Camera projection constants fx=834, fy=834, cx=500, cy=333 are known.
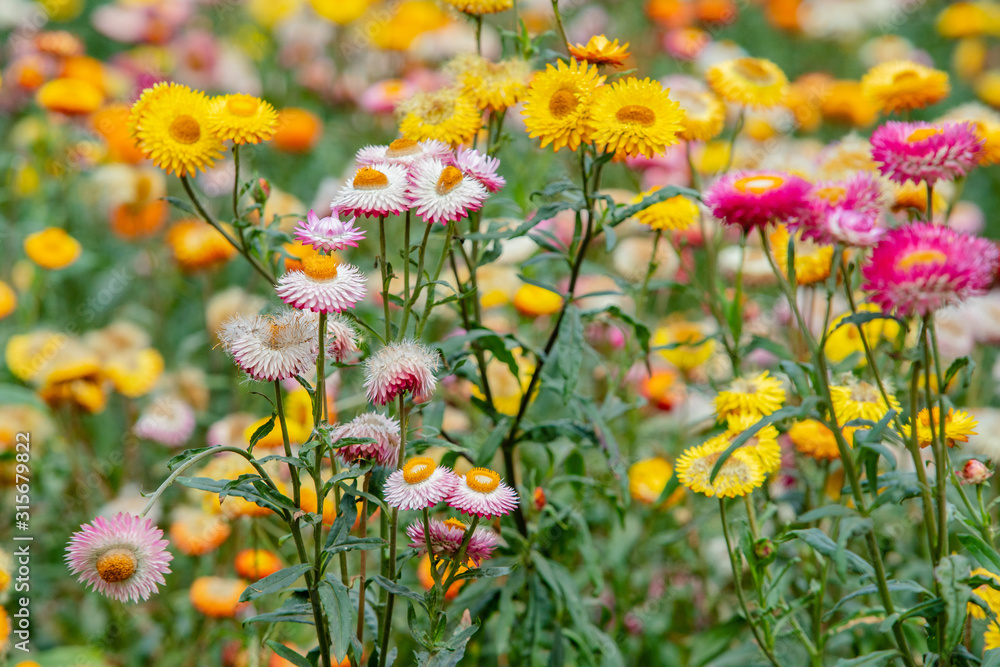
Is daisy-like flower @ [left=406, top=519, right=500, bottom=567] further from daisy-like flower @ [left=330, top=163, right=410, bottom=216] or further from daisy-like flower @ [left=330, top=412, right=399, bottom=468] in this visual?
daisy-like flower @ [left=330, top=163, right=410, bottom=216]

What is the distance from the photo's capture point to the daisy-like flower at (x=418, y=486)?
1.25 metres

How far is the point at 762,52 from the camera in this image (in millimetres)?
5551

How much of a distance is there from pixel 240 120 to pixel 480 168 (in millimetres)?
459

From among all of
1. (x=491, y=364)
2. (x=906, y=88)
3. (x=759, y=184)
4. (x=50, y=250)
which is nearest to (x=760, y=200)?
(x=759, y=184)

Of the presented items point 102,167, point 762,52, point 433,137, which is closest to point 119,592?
point 433,137

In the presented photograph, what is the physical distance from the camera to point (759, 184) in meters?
1.48

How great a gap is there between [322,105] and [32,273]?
1857 millimetres

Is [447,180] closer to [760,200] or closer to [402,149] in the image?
[402,149]

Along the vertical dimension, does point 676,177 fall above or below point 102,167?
above

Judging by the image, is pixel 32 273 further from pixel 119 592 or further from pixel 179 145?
pixel 119 592

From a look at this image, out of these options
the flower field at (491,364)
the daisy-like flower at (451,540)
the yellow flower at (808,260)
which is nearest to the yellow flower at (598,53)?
the flower field at (491,364)

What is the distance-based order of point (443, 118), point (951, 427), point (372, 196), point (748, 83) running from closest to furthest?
point (372, 196) < point (951, 427) < point (443, 118) < point (748, 83)

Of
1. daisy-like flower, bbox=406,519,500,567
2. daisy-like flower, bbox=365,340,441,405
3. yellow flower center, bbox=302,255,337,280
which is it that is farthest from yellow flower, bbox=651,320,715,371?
yellow flower center, bbox=302,255,337,280

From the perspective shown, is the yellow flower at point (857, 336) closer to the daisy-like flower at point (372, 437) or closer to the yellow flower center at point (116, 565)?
the daisy-like flower at point (372, 437)
